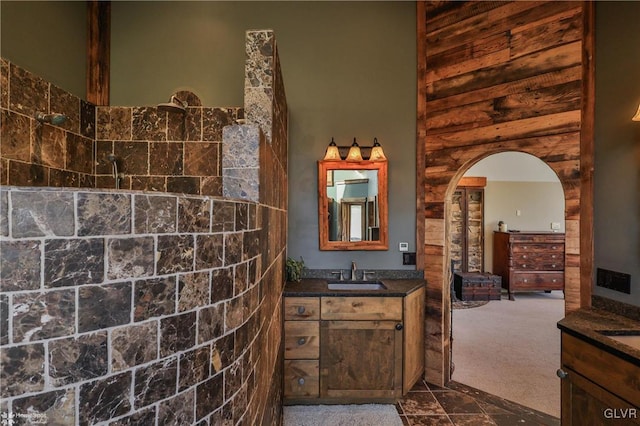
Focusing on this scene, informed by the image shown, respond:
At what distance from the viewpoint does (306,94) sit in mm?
2762

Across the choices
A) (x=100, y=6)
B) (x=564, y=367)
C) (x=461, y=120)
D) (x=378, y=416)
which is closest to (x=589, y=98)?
(x=461, y=120)

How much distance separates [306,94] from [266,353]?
2.26 m

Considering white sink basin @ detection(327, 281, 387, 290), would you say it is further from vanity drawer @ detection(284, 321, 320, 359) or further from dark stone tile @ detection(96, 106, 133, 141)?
dark stone tile @ detection(96, 106, 133, 141)

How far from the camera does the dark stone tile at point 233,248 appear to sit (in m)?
0.95

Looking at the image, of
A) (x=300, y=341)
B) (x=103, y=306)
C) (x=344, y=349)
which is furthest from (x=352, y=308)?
(x=103, y=306)

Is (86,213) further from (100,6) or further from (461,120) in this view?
(100,6)

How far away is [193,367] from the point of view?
0.84 metres

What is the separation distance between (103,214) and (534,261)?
6.28 m

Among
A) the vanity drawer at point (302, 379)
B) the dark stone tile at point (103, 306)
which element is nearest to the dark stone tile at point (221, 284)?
the dark stone tile at point (103, 306)

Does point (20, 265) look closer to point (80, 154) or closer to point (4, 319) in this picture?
point (4, 319)

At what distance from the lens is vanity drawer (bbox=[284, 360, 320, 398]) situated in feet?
7.42

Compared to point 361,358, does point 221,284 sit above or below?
above

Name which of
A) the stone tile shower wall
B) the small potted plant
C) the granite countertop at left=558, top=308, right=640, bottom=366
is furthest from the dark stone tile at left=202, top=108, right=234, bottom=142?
the granite countertop at left=558, top=308, right=640, bottom=366

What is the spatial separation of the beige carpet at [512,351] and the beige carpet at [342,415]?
2.90 feet
